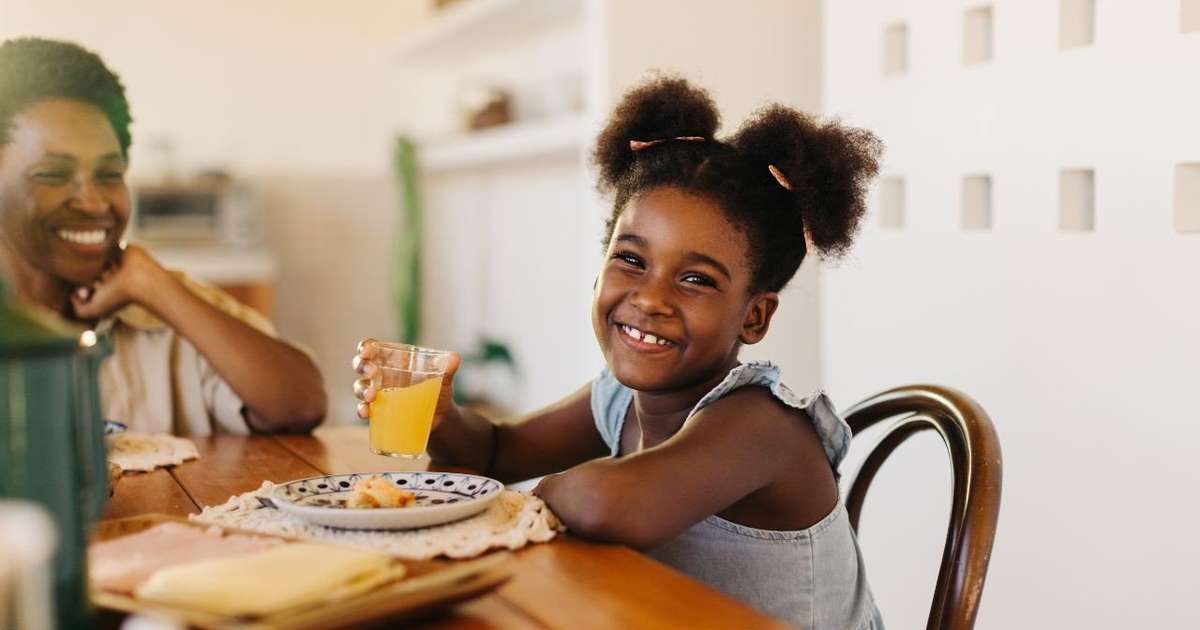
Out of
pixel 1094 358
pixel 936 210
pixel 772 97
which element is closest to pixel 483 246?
pixel 772 97

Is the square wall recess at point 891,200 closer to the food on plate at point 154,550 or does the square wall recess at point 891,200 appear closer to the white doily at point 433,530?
the white doily at point 433,530

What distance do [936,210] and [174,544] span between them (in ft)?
4.86

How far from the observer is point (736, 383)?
1224 mm

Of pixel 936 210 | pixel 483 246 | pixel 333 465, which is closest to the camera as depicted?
pixel 333 465

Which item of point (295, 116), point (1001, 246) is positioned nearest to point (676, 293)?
point (1001, 246)

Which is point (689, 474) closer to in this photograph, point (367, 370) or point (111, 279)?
point (367, 370)

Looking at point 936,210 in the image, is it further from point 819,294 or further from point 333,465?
point 333,465

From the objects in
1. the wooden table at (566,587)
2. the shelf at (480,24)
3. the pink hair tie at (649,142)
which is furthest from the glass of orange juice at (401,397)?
the shelf at (480,24)

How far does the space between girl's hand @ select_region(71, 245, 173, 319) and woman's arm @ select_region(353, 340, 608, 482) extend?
0.53 m

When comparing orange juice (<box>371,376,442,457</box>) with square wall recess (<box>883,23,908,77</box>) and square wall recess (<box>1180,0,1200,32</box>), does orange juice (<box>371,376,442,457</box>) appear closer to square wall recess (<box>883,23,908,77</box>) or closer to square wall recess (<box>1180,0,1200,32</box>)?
square wall recess (<box>1180,0,1200,32</box>)

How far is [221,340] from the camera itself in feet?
5.68

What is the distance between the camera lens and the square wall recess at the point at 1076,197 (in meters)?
1.74

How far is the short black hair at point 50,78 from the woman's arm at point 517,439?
67 centimetres

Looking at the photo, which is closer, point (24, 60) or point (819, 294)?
point (24, 60)
